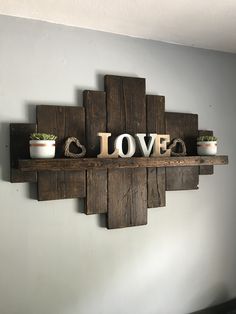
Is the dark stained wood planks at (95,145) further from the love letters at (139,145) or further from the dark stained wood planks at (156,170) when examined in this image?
the dark stained wood planks at (156,170)

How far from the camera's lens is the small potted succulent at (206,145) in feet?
5.41

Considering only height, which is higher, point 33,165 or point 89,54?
point 89,54

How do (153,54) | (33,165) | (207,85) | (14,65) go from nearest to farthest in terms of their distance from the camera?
1. (33,165)
2. (14,65)
3. (153,54)
4. (207,85)

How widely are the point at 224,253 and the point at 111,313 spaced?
75 cm

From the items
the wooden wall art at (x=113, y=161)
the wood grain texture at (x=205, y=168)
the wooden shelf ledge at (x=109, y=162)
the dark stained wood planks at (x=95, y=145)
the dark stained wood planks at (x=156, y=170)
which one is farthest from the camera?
the wood grain texture at (x=205, y=168)

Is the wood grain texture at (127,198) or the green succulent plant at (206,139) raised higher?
the green succulent plant at (206,139)

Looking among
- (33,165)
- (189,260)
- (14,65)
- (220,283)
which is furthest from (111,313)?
(14,65)

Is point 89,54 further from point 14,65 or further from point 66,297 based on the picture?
point 66,297

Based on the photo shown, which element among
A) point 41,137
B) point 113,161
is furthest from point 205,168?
point 41,137

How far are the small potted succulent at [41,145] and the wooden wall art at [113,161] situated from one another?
40 millimetres

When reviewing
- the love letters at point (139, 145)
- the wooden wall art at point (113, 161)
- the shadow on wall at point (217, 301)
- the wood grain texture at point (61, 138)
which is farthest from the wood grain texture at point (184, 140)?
the shadow on wall at point (217, 301)

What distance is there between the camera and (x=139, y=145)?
5.10ft

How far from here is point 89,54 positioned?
4.98 feet

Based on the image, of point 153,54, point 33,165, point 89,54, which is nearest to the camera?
point 33,165
